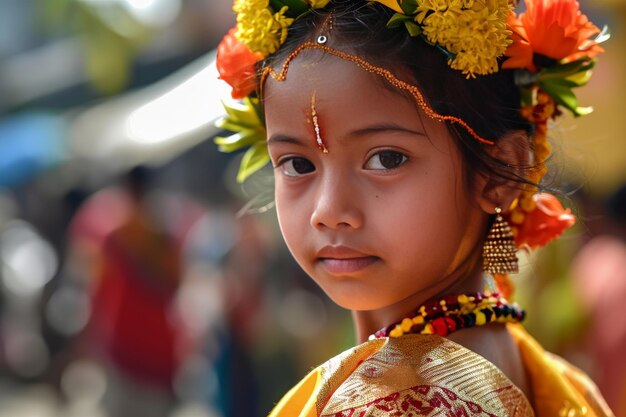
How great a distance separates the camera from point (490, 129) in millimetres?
2021

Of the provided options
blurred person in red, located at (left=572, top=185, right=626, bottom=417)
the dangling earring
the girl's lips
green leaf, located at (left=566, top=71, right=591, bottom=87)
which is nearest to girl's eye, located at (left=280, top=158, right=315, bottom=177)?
the girl's lips

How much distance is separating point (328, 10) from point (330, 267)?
0.57 metres

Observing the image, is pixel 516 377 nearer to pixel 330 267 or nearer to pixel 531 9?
pixel 330 267

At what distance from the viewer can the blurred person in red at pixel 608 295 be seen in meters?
4.23

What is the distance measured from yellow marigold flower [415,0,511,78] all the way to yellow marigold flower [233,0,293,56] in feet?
1.08

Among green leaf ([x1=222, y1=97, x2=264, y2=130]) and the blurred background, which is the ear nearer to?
green leaf ([x1=222, y1=97, x2=264, y2=130])

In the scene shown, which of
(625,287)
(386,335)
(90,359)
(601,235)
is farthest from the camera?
(90,359)

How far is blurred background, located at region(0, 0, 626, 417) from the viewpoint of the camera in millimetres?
4910

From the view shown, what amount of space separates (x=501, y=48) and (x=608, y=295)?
2.75 metres

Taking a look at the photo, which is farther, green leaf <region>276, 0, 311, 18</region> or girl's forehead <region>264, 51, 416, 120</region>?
green leaf <region>276, 0, 311, 18</region>

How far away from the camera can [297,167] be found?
202cm

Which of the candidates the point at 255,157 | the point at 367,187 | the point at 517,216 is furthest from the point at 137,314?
the point at 367,187

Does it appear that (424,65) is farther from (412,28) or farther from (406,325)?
(406,325)

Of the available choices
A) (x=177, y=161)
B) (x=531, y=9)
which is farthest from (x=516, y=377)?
(x=177, y=161)
